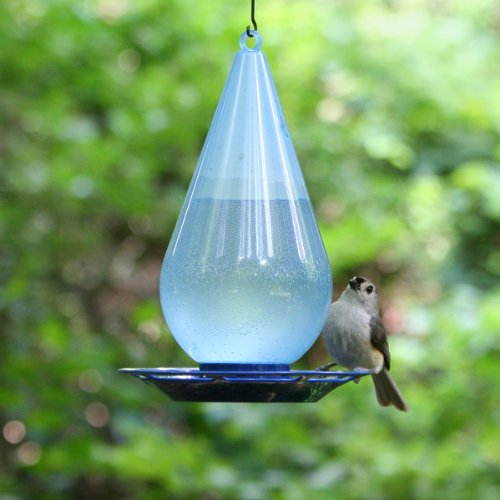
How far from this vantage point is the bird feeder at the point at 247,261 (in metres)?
3.17

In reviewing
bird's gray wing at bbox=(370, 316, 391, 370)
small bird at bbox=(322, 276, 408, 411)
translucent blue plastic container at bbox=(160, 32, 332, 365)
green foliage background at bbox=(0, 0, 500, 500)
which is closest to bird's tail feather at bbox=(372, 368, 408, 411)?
small bird at bbox=(322, 276, 408, 411)

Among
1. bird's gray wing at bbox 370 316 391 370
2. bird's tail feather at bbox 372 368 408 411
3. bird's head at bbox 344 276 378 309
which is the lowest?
bird's tail feather at bbox 372 368 408 411

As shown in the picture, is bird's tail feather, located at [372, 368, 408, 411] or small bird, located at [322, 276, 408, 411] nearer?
small bird, located at [322, 276, 408, 411]

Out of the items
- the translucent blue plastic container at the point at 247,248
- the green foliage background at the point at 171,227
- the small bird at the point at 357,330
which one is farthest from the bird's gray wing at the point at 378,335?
the green foliage background at the point at 171,227

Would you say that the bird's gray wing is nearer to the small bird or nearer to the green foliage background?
the small bird

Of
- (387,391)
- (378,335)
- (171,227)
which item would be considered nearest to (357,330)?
(378,335)

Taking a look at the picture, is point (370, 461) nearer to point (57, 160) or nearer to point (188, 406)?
point (188, 406)

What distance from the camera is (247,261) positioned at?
3178mm

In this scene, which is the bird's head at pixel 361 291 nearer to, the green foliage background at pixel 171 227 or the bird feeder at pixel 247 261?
Answer: the bird feeder at pixel 247 261

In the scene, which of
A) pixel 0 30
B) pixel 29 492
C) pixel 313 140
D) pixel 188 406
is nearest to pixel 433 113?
pixel 313 140

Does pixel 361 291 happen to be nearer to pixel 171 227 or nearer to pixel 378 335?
pixel 378 335

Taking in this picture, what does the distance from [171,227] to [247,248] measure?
4786 millimetres

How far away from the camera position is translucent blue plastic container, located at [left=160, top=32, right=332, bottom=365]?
10.4 feet

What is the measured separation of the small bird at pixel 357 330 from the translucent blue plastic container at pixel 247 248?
1.23ft
